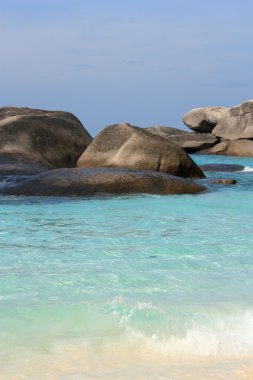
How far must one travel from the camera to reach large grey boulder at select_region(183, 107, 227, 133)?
35.6 meters

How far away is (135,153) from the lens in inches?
518

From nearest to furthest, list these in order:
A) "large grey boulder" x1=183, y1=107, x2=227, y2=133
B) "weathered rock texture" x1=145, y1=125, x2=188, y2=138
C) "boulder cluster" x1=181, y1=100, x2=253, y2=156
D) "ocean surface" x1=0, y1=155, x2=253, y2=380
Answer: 1. "ocean surface" x1=0, y1=155, x2=253, y2=380
2. "boulder cluster" x1=181, y1=100, x2=253, y2=156
3. "large grey boulder" x1=183, y1=107, x2=227, y2=133
4. "weathered rock texture" x1=145, y1=125, x2=188, y2=138

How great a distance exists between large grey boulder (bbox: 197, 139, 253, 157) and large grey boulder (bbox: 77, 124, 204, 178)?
1776 cm

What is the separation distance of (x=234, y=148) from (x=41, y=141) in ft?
59.3

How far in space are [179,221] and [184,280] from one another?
3.15m

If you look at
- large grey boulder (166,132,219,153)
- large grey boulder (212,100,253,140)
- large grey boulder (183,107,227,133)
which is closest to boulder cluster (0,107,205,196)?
large grey boulder (212,100,253,140)

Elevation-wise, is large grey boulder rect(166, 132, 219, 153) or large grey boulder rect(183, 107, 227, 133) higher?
large grey boulder rect(183, 107, 227, 133)

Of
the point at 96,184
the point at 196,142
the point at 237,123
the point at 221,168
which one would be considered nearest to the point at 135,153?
the point at 96,184

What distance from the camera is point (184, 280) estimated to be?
4.68m

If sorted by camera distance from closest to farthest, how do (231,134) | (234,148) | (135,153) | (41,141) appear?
(135,153) < (41,141) < (234,148) < (231,134)

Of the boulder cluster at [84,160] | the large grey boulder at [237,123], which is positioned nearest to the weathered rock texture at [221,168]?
the boulder cluster at [84,160]

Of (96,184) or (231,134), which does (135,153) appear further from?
(231,134)

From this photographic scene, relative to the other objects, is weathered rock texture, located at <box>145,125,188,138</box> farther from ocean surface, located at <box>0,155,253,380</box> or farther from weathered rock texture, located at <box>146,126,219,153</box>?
ocean surface, located at <box>0,155,253,380</box>

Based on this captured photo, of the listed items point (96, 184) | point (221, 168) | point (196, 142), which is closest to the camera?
point (96, 184)
